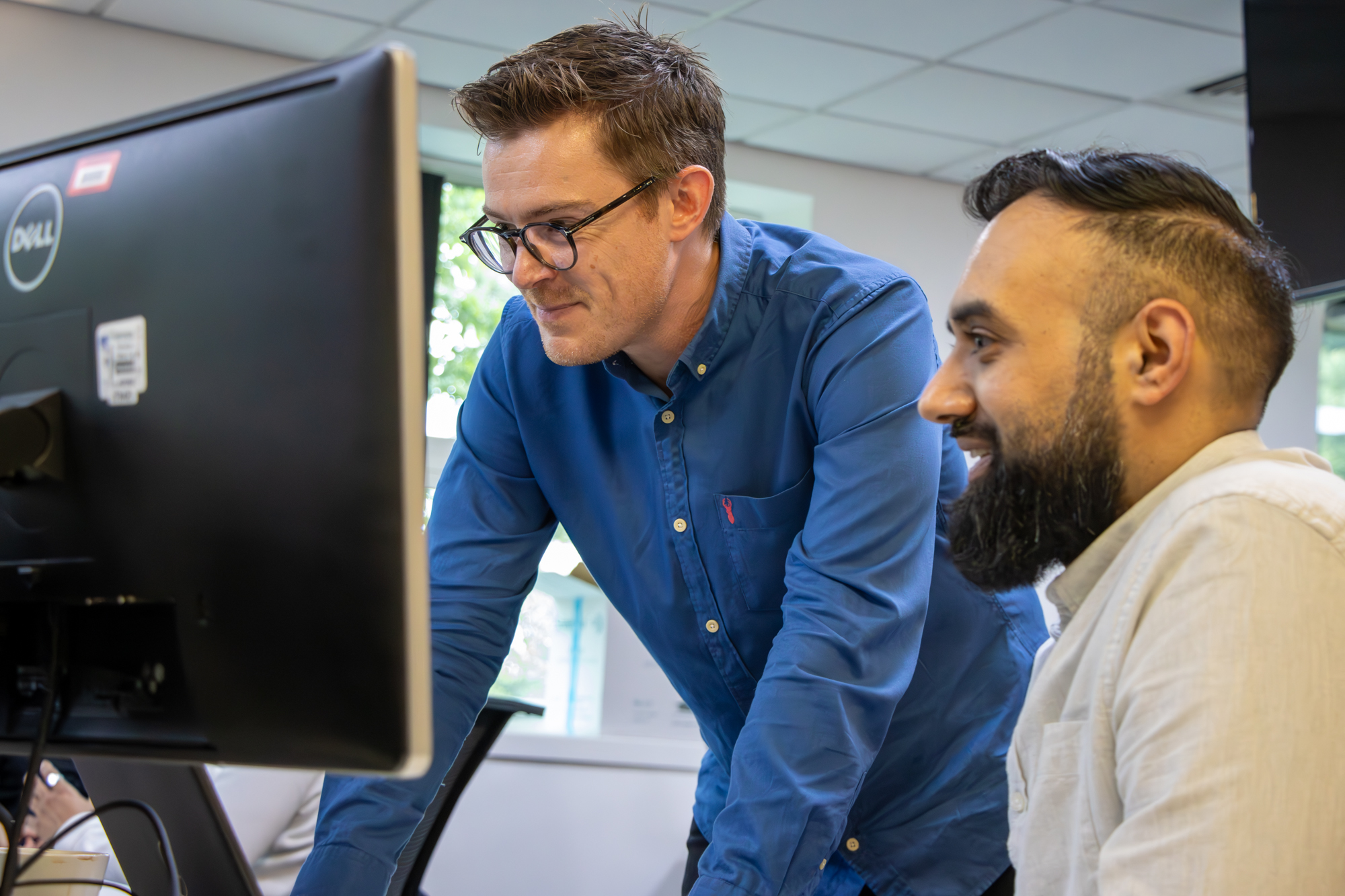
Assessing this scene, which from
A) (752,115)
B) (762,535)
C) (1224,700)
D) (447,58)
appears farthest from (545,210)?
(752,115)

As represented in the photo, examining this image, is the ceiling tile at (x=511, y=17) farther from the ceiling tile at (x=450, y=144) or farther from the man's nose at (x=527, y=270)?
the man's nose at (x=527, y=270)

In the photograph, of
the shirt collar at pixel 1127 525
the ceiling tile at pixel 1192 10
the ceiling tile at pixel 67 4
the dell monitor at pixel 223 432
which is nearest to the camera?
the dell monitor at pixel 223 432

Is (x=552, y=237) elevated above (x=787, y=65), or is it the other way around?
(x=787, y=65)

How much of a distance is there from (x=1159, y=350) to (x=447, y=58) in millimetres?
3444

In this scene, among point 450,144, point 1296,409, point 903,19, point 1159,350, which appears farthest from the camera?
point 1296,409

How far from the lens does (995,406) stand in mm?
1074

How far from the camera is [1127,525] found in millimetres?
1007

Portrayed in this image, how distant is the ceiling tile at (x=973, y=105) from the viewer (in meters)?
4.14

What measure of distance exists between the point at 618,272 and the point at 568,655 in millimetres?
3246

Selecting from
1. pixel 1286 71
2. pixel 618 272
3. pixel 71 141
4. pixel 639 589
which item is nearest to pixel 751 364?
pixel 618 272

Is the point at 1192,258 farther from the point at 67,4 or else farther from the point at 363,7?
the point at 67,4

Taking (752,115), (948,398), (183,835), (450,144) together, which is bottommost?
(183,835)

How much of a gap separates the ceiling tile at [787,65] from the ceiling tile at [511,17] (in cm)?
19

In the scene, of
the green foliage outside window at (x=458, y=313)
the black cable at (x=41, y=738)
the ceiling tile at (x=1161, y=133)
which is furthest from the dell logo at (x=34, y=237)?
the ceiling tile at (x=1161, y=133)
